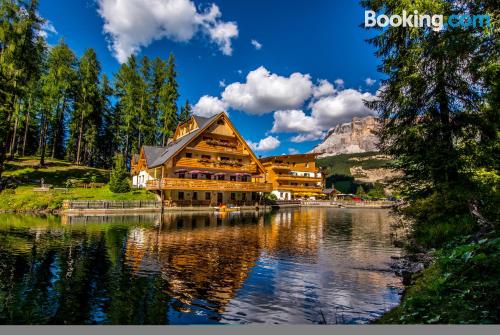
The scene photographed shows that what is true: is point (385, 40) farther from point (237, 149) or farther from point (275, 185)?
point (275, 185)

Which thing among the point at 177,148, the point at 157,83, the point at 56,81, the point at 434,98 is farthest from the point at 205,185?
the point at 434,98

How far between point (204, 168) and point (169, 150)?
6410mm

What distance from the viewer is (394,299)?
957cm

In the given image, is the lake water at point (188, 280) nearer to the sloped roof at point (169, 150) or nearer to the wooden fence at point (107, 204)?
the wooden fence at point (107, 204)

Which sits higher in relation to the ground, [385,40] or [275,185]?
[385,40]

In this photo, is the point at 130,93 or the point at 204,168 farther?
the point at 130,93

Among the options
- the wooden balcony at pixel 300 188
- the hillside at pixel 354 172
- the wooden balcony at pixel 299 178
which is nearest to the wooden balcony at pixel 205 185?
the wooden balcony at pixel 299 178

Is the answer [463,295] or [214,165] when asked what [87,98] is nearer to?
[214,165]

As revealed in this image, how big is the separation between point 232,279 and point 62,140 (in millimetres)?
74914

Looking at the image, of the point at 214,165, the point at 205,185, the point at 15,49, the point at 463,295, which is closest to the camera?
the point at 463,295

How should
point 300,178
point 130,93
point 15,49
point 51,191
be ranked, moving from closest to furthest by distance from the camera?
1. point 15,49
2. point 51,191
3. point 130,93
4. point 300,178

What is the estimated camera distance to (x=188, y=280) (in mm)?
11383

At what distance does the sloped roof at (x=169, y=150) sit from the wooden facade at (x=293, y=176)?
28.7m

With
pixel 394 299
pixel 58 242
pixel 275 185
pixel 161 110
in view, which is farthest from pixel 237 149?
pixel 394 299
